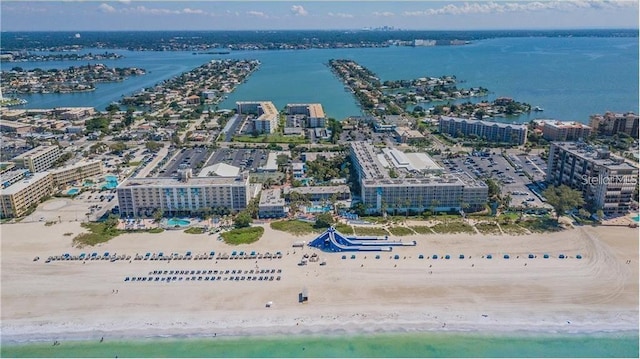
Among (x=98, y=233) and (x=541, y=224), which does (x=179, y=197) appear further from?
(x=541, y=224)

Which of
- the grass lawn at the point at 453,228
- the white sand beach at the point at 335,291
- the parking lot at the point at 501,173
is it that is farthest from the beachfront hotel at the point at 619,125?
the grass lawn at the point at 453,228

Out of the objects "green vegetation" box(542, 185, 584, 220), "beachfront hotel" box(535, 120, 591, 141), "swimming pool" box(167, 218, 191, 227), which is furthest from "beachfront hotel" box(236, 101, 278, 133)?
"green vegetation" box(542, 185, 584, 220)

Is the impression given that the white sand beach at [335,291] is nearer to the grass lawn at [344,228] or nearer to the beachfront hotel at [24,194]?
the grass lawn at [344,228]

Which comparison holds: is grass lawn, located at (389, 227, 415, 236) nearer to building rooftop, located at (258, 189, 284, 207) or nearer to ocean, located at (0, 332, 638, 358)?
building rooftop, located at (258, 189, 284, 207)

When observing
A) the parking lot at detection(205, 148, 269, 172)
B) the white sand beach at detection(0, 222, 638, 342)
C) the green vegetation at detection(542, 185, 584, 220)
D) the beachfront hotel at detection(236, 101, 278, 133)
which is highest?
the beachfront hotel at detection(236, 101, 278, 133)

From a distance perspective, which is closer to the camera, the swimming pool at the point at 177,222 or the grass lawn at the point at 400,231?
the grass lawn at the point at 400,231

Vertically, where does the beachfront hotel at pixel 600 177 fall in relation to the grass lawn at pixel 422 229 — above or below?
above
